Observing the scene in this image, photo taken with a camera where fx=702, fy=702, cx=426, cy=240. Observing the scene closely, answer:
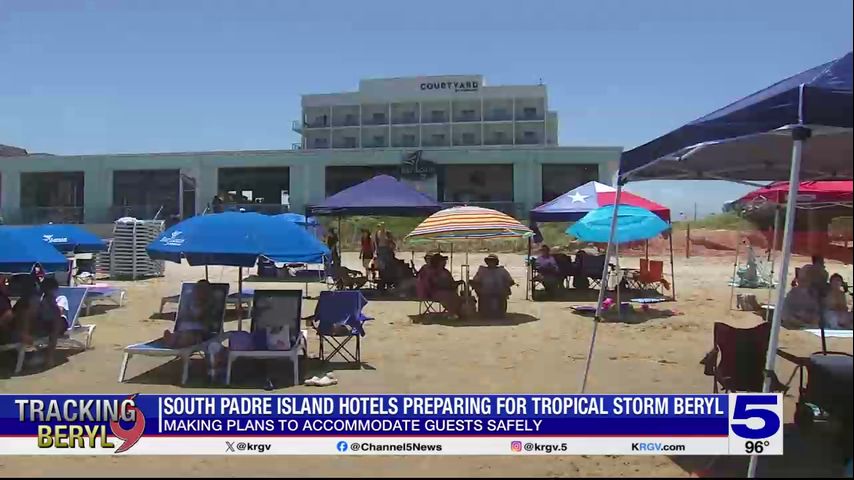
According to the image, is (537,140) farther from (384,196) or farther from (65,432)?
(65,432)

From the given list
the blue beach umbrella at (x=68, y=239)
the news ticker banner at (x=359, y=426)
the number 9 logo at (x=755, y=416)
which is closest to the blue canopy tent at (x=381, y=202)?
A: the blue beach umbrella at (x=68, y=239)

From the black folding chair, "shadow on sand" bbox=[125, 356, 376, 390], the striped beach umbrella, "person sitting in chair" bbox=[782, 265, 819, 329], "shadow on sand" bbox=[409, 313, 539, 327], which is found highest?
the striped beach umbrella

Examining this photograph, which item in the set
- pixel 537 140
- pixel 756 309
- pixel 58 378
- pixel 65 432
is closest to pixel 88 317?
pixel 58 378

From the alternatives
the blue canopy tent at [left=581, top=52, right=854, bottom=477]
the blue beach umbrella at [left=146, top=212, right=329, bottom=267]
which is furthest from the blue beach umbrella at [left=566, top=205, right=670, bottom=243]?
the blue beach umbrella at [left=146, top=212, right=329, bottom=267]

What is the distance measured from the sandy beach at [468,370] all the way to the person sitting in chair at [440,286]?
0.45 m

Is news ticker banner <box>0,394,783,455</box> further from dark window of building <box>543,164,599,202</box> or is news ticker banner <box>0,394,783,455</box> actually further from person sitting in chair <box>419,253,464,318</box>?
dark window of building <box>543,164,599,202</box>

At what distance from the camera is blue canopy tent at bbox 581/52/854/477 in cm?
354

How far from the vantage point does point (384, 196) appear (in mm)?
13914

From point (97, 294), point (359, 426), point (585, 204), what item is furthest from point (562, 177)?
point (359, 426)

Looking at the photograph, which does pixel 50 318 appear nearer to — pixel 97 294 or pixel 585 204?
pixel 97 294

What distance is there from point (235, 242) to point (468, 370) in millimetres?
2621

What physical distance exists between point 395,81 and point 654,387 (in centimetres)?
7031

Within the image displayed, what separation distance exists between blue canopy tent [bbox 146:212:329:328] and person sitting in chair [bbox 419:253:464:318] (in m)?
4.29

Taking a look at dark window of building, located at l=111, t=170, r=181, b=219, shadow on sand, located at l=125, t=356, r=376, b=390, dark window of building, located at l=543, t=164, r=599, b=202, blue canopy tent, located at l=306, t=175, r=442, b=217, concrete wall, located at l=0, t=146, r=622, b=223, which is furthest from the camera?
dark window of building, located at l=111, t=170, r=181, b=219
